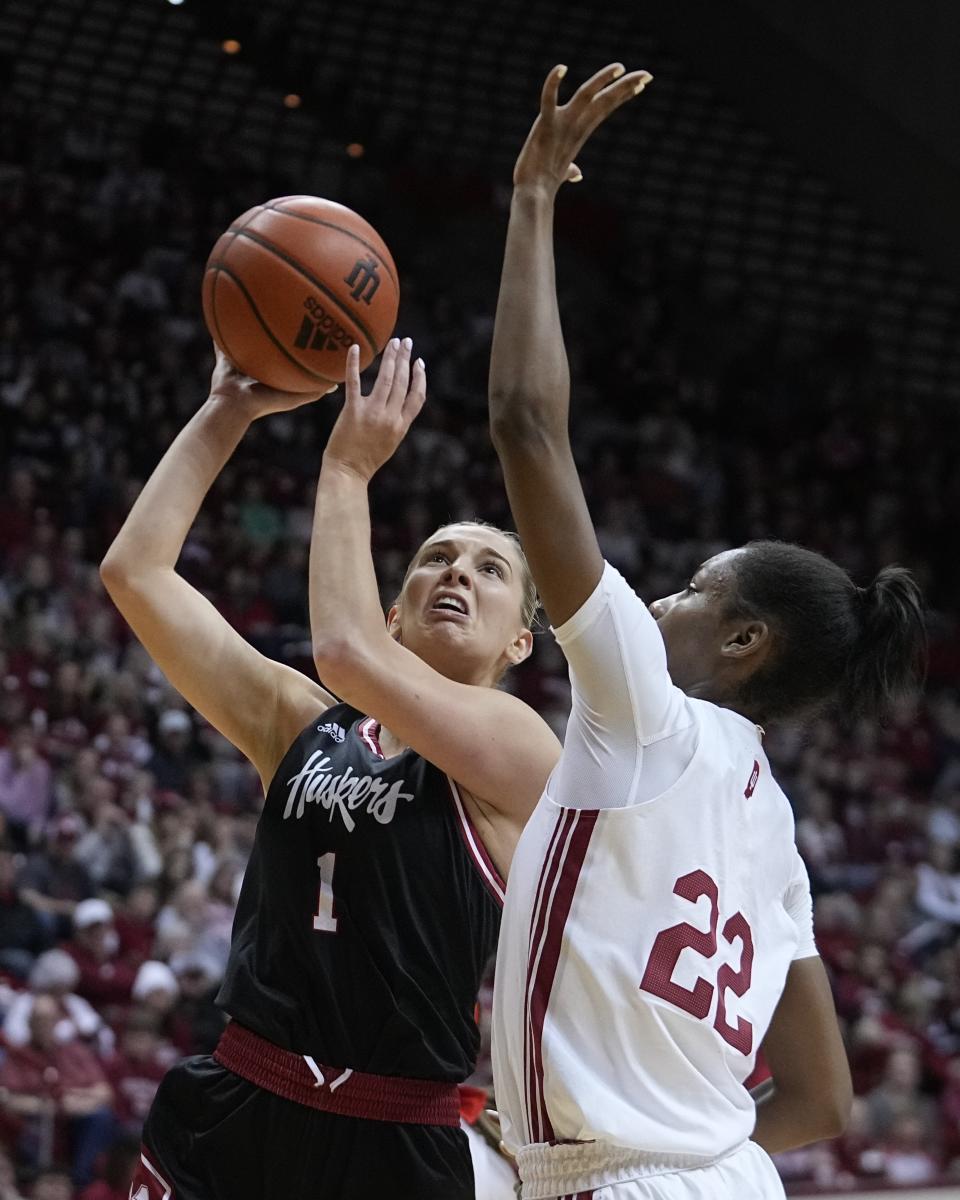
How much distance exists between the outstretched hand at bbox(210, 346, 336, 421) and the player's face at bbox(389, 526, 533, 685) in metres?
0.38

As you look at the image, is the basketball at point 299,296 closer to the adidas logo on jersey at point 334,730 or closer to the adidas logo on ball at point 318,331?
the adidas logo on ball at point 318,331

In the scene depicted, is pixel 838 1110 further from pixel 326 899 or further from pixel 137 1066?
pixel 137 1066

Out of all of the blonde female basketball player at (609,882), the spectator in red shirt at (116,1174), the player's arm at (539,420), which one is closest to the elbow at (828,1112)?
the blonde female basketball player at (609,882)

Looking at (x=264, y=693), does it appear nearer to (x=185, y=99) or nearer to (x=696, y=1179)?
(x=696, y=1179)

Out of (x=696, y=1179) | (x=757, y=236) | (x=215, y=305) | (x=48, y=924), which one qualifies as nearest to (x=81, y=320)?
(x=48, y=924)

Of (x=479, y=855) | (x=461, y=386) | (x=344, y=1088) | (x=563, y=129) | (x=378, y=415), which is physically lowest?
(x=461, y=386)

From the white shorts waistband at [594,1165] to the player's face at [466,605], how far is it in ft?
3.38

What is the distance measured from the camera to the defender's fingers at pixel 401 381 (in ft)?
8.66

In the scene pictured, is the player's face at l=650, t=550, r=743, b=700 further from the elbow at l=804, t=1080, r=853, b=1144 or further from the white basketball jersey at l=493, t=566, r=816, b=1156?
the elbow at l=804, t=1080, r=853, b=1144

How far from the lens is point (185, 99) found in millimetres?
14922

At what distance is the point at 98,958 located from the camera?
6.94m

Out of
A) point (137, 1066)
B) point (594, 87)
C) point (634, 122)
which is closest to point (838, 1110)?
point (594, 87)

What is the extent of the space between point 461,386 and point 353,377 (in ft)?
37.0

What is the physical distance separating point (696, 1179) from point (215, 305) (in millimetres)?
1830
